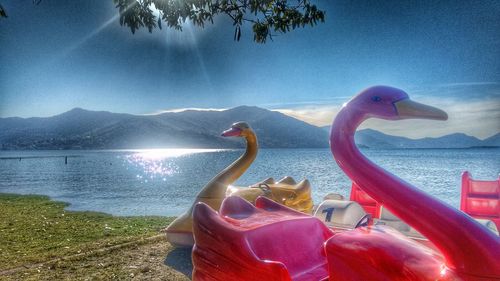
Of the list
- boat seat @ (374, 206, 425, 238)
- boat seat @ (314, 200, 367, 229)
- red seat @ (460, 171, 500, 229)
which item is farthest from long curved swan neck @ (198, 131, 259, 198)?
red seat @ (460, 171, 500, 229)

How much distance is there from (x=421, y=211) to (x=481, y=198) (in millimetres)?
5362

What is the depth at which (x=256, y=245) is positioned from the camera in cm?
263

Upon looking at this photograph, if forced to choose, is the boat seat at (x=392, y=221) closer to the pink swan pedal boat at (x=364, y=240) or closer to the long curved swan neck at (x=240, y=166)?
the long curved swan neck at (x=240, y=166)

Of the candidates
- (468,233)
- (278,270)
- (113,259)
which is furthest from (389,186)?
(113,259)

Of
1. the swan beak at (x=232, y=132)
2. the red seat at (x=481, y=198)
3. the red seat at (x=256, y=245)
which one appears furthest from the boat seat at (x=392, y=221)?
the swan beak at (x=232, y=132)

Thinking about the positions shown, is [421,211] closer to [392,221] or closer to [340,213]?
[340,213]

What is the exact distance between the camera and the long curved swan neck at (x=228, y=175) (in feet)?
23.7

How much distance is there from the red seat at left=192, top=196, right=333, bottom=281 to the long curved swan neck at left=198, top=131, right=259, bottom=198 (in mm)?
3980

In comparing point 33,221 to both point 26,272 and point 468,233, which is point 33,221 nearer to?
point 26,272

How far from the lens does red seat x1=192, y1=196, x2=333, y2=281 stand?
244 cm

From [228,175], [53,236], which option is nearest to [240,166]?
[228,175]

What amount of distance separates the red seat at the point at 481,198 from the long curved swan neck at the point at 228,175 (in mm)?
3874

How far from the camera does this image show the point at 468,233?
1.83m

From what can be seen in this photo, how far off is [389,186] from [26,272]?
6.68 m
